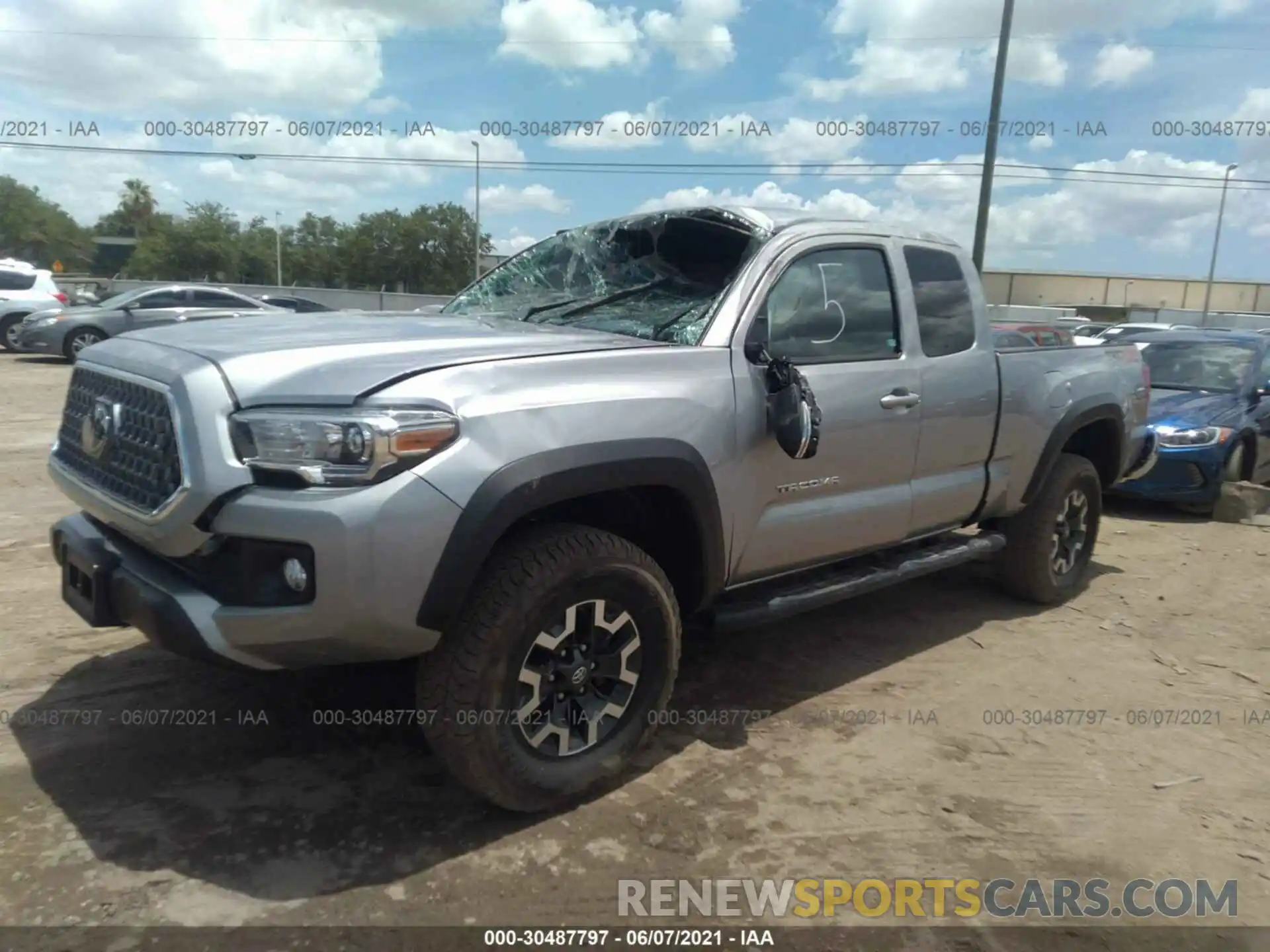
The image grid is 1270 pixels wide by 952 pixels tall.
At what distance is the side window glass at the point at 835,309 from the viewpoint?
3594 mm

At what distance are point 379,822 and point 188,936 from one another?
64cm

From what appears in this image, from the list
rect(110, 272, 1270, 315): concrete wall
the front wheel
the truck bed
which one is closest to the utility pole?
the truck bed

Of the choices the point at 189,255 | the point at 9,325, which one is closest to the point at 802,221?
the point at 9,325

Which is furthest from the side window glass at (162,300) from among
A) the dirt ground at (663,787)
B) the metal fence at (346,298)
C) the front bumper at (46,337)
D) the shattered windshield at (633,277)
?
the shattered windshield at (633,277)

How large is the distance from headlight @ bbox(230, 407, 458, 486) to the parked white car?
17.9 meters

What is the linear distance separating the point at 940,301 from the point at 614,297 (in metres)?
1.60

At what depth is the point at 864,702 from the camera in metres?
3.98

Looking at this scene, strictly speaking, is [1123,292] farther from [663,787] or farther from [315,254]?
[663,787]

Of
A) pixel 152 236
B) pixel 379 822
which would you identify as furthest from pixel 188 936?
pixel 152 236

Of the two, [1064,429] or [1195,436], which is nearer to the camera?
[1064,429]

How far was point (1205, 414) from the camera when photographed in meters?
8.12

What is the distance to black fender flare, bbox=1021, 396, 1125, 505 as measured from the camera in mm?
4906

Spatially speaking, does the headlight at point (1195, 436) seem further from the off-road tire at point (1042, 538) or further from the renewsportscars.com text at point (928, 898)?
the renewsportscars.com text at point (928, 898)

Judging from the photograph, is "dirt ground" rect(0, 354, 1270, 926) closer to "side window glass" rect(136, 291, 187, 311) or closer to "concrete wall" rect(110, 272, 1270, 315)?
"side window glass" rect(136, 291, 187, 311)
